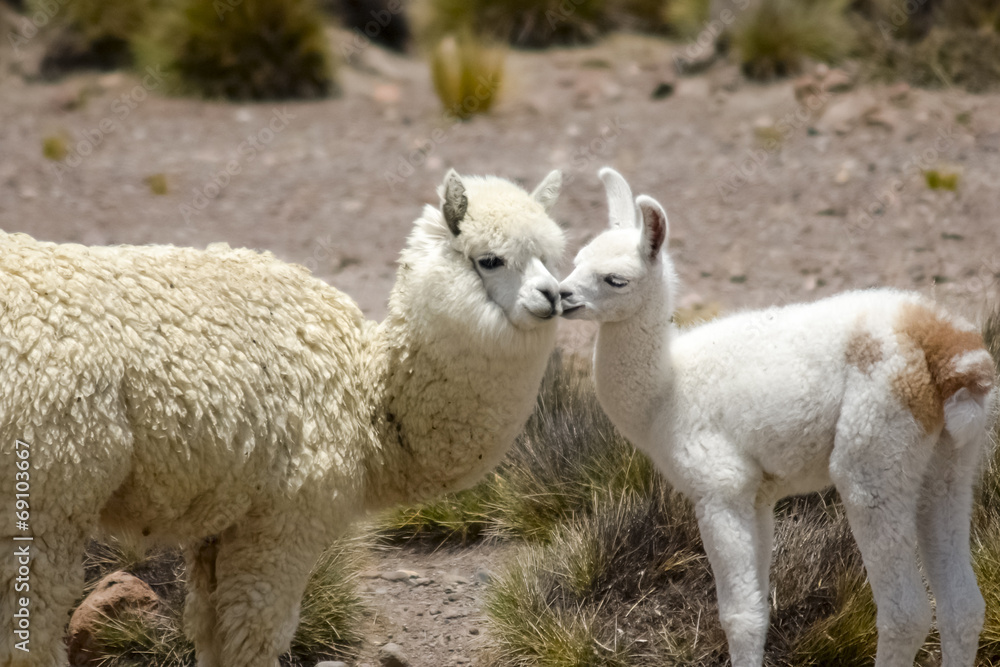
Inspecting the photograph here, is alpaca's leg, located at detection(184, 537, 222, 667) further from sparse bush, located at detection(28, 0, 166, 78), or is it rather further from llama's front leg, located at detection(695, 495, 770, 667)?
sparse bush, located at detection(28, 0, 166, 78)

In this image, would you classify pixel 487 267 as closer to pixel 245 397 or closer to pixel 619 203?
pixel 619 203

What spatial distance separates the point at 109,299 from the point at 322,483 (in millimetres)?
963

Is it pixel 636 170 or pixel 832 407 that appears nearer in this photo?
pixel 832 407

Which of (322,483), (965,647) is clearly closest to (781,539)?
Answer: (965,647)

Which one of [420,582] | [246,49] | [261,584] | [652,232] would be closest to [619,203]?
[652,232]

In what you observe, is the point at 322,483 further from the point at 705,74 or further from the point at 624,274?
the point at 705,74

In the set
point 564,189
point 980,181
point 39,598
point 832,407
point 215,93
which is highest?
point 832,407

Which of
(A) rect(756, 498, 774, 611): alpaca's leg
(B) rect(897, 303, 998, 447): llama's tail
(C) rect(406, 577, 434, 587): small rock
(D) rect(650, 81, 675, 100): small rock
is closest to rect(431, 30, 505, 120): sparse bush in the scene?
(D) rect(650, 81, 675, 100): small rock

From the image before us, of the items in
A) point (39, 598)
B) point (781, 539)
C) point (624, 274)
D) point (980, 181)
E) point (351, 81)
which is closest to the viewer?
point (39, 598)

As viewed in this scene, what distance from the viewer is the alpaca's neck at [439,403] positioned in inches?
159

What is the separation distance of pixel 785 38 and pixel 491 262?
34.5 feet

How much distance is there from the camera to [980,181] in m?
9.89

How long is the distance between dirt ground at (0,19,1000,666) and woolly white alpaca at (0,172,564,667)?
3930mm

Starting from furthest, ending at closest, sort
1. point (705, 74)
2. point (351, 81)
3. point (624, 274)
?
point (351, 81) → point (705, 74) → point (624, 274)
